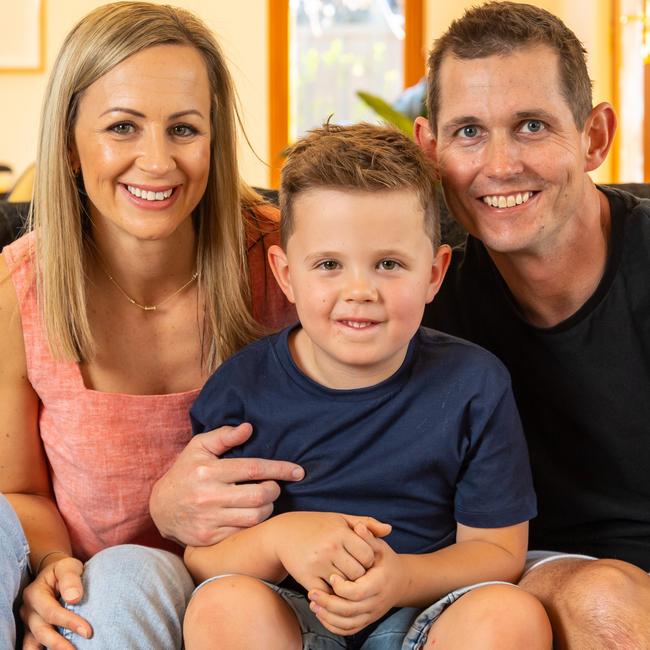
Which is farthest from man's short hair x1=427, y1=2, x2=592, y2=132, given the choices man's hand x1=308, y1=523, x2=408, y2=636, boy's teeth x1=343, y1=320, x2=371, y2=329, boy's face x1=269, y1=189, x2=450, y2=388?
man's hand x1=308, y1=523, x2=408, y2=636

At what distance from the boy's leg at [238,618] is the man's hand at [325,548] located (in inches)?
2.1

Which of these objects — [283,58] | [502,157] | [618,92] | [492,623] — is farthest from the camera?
[283,58]

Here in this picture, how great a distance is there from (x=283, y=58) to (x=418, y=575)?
579cm

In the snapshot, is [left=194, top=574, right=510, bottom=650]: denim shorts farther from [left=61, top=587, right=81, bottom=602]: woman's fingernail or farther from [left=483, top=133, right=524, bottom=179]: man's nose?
[left=483, top=133, right=524, bottom=179]: man's nose

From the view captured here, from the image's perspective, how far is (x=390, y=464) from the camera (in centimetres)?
144

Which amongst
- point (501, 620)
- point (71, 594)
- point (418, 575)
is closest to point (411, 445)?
point (418, 575)

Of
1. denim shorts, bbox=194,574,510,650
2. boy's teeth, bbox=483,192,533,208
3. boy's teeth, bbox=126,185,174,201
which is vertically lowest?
denim shorts, bbox=194,574,510,650

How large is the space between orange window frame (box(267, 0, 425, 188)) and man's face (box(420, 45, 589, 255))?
5.11 metres

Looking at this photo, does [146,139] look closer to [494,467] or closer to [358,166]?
[358,166]

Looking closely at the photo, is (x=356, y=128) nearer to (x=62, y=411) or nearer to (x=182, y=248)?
(x=182, y=248)

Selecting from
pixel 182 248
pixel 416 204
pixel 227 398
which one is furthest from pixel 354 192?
pixel 182 248

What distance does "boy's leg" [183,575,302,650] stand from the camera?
126cm

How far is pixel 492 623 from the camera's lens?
123 cm

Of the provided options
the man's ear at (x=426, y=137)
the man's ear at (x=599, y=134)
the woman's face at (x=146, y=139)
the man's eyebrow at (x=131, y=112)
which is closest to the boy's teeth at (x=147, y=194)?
the woman's face at (x=146, y=139)
